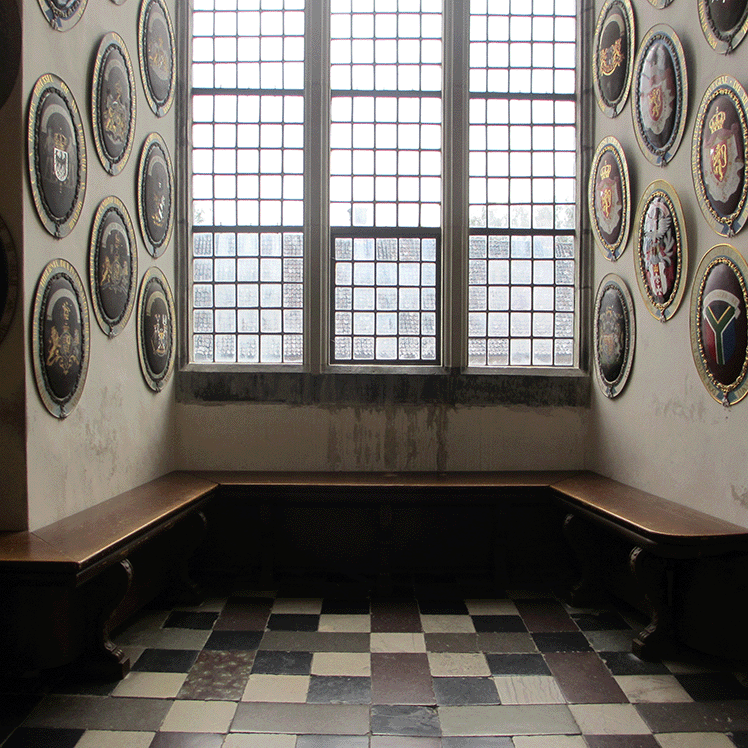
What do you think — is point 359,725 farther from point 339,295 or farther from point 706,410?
point 339,295

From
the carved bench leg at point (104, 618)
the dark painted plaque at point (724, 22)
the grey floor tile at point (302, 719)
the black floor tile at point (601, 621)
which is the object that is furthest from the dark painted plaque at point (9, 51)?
the black floor tile at point (601, 621)

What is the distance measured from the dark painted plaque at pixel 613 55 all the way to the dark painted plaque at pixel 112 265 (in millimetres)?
4017

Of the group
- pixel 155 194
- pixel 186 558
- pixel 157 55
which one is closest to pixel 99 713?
pixel 186 558

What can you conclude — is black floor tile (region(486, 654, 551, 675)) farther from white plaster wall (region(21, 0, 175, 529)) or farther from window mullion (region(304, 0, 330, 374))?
window mullion (region(304, 0, 330, 374))

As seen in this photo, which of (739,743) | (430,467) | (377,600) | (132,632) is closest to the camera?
(739,743)

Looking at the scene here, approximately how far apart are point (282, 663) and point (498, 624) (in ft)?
5.12

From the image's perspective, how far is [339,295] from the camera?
246 inches

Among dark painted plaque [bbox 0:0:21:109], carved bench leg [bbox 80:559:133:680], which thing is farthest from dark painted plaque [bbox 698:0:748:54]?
carved bench leg [bbox 80:559:133:680]

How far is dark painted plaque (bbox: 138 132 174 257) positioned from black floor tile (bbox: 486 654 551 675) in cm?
405

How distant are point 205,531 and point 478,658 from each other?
2265 mm

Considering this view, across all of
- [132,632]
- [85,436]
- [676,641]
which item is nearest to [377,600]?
[132,632]

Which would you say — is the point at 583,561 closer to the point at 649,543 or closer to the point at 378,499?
the point at 649,543

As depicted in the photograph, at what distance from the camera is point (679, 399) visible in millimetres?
4477

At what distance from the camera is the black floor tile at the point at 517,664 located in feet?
12.7
